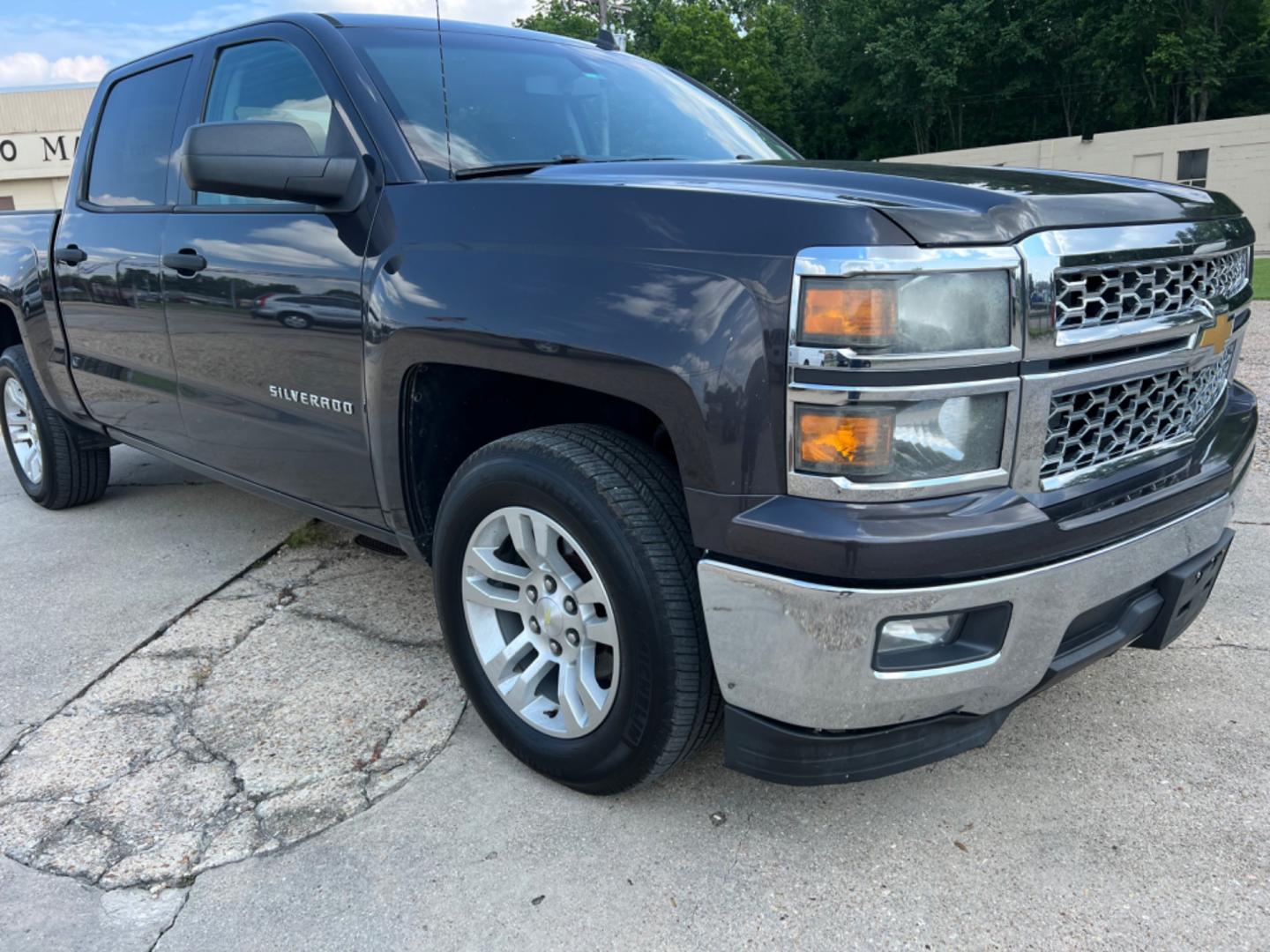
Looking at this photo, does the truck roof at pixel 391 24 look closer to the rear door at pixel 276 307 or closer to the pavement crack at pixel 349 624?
the rear door at pixel 276 307

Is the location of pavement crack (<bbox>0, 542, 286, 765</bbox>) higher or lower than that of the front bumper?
lower

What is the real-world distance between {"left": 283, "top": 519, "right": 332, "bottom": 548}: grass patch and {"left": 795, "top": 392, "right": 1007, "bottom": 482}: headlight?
3015mm

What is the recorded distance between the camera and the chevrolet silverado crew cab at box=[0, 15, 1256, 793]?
5.78 feet

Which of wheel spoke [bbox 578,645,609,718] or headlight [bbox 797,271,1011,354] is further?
wheel spoke [bbox 578,645,609,718]

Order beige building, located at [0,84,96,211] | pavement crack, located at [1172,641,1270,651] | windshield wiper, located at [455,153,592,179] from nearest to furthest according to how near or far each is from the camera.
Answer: windshield wiper, located at [455,153,592,179] → pavement crack, located at [1172,641,1270,651] → beige building, located at [0,84,96,211]

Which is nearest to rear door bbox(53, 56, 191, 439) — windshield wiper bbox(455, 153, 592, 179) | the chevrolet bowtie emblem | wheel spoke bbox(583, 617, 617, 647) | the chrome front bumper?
windshield wiper bbox(455, 153, 592, 179)

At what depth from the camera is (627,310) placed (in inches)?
77.6

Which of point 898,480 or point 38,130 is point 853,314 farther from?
point 38,130

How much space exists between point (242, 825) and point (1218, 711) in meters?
2.50

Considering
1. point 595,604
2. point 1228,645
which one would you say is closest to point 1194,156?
point 1228,645

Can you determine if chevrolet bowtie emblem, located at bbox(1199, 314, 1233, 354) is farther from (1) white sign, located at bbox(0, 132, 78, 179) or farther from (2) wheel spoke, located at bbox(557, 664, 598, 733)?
(1) white sign, located at bbox(0, 132, 78, 179)

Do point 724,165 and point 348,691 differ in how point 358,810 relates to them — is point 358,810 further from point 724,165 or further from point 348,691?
point 724,165

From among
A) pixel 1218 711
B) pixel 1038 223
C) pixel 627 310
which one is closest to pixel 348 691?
pixel 627 310

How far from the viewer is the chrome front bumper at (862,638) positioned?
1790 mm
